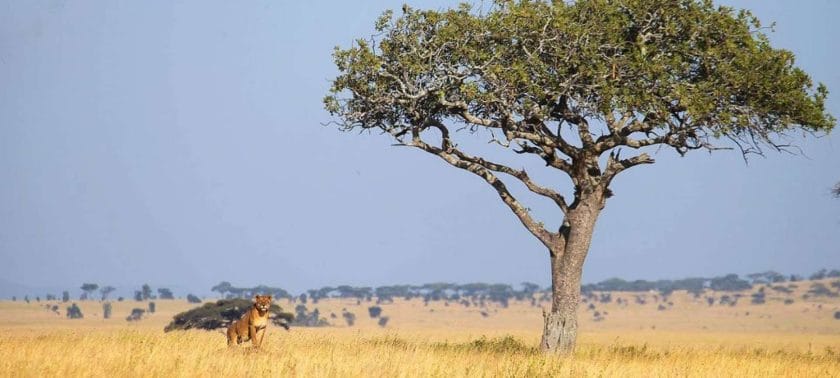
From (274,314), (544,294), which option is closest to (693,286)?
(544,294)

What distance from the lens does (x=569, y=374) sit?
22.2m

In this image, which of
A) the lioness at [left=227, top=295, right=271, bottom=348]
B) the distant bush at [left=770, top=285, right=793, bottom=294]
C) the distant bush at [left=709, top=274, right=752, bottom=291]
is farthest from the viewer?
the distant bush at [left=709, top=274, right=752, bottom=291]

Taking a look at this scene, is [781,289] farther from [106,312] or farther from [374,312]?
[106,312]

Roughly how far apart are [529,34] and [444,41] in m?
1.96

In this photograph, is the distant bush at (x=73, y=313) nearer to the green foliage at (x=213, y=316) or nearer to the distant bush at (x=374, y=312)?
the distant bush at (x=374, y=312)

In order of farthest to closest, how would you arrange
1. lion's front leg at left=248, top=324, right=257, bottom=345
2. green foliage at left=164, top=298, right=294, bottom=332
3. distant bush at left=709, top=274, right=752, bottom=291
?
distant bush at left=709, top=274, right=752, bottom=291 < green foliage at left=164, top=298, right=294, bottom=332 < lion's front leg at left=248, top=324, right=257, bottom=345

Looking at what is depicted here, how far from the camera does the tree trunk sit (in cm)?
2856

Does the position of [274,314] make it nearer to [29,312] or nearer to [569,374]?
[569,374]

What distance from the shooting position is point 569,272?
94.4 feet

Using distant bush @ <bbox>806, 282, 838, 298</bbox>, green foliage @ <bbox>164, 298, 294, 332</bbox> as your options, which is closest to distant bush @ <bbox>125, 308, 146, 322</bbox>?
green foliage @ <bbox>164, 298, 294, 332</bbox>

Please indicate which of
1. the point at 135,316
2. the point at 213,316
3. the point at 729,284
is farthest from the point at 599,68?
the point at 729,284

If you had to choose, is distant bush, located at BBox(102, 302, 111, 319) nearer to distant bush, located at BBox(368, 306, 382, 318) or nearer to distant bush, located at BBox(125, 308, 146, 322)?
distant bush, located at BBox(125, 308, 146, 322)

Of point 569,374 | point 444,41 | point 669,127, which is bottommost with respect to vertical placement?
point 569,374

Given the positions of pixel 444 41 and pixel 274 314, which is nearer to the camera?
pixel 444 41
